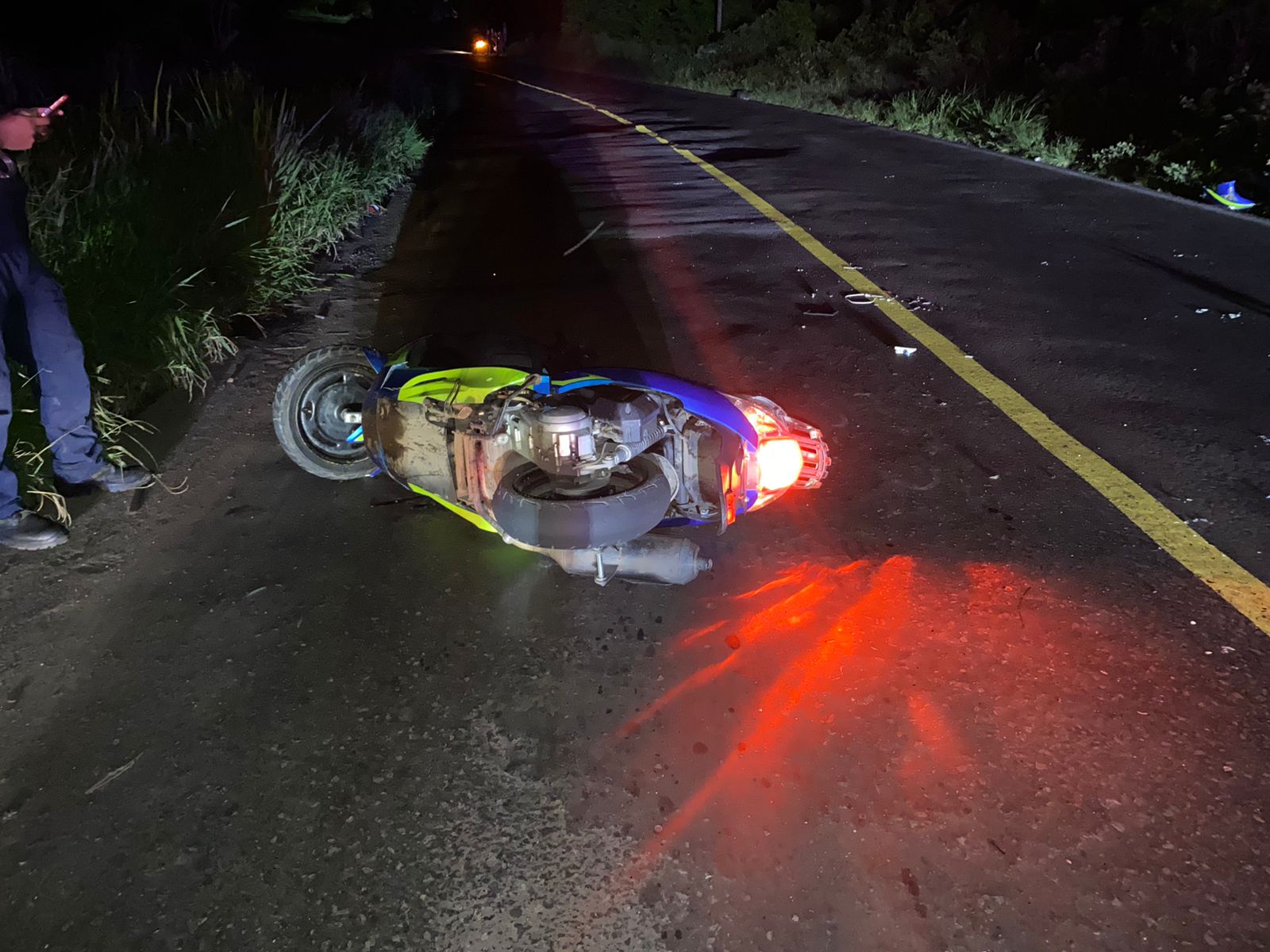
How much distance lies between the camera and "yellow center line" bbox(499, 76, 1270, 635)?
3242 mm

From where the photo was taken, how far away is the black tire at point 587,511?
2854mm

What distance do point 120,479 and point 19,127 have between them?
151cm

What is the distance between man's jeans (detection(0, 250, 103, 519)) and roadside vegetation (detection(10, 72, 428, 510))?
15cm

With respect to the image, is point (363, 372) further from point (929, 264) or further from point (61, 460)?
point (929, 264)

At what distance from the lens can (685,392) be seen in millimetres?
3227

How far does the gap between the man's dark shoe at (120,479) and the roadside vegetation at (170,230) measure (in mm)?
206

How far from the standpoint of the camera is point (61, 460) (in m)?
4.11

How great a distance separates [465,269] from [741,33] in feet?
107

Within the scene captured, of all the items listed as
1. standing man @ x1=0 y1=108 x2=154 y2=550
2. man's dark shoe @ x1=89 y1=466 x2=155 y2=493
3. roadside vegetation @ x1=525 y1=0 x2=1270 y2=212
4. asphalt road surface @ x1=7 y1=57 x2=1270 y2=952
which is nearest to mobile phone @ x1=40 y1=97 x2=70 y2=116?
standing man @ x1=0 y1=108 x2=154 y2=550

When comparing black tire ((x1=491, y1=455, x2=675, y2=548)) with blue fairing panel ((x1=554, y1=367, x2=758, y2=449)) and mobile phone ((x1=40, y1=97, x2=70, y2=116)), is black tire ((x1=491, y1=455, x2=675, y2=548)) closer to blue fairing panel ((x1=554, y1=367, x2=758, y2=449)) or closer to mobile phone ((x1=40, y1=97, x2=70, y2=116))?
blue fairing panel ((x1=554, y1=367, x2=758, y2=449))

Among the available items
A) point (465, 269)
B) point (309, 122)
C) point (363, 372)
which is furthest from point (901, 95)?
point (363, 372)

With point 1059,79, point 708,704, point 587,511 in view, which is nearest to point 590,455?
point 587,511

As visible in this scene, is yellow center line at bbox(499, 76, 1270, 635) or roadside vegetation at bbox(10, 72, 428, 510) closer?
yellow center line at bbox(499, 76, 1270, 635)

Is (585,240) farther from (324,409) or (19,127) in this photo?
(19,127)
